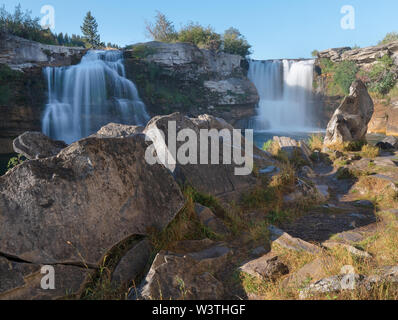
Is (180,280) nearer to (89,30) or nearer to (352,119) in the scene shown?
(352,119)

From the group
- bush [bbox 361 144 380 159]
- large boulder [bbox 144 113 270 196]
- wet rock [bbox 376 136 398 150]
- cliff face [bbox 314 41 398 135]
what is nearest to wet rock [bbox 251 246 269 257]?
large boulder [bbox 144 113 270 196]

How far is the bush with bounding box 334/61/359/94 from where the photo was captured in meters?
25.3

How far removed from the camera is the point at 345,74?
2559 cm

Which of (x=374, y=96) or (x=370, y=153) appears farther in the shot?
(x=374, y=96)

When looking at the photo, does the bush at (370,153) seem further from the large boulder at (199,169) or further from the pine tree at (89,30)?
the pine tree at (89,30)

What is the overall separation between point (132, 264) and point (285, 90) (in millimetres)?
28838

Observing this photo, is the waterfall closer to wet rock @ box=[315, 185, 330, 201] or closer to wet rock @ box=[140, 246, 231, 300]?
wet rock @ box=[315, 185, 330, 201]

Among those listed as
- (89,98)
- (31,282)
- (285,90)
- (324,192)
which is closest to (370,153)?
(324,192)

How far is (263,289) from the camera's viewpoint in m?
2.63

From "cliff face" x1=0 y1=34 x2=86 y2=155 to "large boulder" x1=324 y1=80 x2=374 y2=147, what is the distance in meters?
16.2

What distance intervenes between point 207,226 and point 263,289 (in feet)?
4.32

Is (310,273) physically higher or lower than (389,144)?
lower
